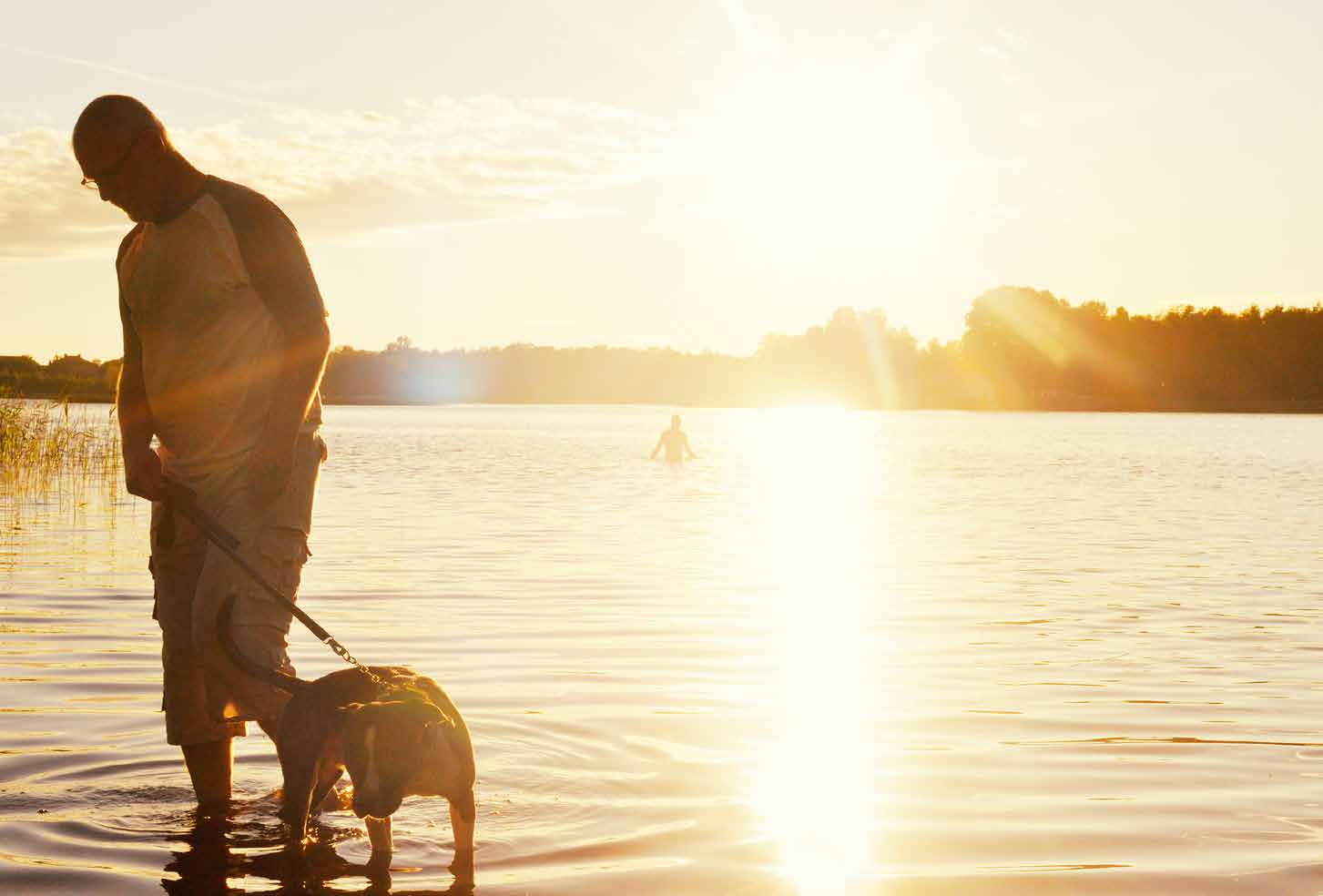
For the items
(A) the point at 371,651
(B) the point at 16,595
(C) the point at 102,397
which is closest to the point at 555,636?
(A) the point at 371,651

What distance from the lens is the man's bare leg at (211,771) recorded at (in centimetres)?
600

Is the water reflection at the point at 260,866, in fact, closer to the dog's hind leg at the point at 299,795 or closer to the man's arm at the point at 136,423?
the dog's hind leg at the point at 299,795

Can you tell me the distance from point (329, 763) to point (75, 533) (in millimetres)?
15194

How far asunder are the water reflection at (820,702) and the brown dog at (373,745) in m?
1.41

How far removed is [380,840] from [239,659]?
913 millimetres

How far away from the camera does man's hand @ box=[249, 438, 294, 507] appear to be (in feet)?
17.6

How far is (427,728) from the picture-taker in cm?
487

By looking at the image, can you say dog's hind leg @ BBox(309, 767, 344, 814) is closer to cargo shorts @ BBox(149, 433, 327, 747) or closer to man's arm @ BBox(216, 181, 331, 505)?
cargo shorts @ BBox(149, 433, 327, 747)

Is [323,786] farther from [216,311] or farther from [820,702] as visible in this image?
[820,702]

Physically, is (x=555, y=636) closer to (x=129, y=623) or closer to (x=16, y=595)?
(x=129, y=623)

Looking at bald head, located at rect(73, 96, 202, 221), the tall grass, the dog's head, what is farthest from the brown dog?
the tall grass

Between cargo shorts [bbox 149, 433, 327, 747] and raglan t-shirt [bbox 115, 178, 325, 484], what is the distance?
177 mm

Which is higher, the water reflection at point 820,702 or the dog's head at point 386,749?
the dog's head at point 386,749

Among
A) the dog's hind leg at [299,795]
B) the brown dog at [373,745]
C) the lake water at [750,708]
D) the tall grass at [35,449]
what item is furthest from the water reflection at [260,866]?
the tall grass at [35,449]
